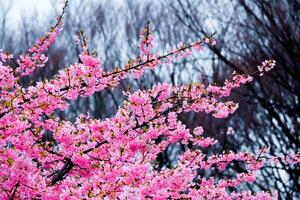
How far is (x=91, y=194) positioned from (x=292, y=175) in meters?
5.87

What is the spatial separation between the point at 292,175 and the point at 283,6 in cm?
317

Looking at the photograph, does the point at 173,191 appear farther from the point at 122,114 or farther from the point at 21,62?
the point at 21,62

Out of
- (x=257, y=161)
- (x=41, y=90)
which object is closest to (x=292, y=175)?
(x=257, y=161)

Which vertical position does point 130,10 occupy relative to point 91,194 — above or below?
above

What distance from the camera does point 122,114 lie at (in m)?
4.27

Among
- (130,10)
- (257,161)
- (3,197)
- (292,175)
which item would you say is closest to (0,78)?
(3,197)

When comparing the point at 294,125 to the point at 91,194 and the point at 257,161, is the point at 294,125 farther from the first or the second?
the point at 91,194

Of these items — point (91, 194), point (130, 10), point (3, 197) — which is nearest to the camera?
point (91, 194)

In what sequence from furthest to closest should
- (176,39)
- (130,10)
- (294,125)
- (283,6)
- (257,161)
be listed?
(130,10) < (176,39) < (294,125) < (283,6) < (257,161)

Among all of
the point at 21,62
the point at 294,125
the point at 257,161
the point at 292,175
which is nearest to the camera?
the point at 21,62

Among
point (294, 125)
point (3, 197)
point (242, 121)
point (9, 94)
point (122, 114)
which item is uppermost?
point (242, 121)

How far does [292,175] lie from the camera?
8164mm

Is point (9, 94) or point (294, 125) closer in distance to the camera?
point (9, 94)

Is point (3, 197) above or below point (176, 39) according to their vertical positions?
below
